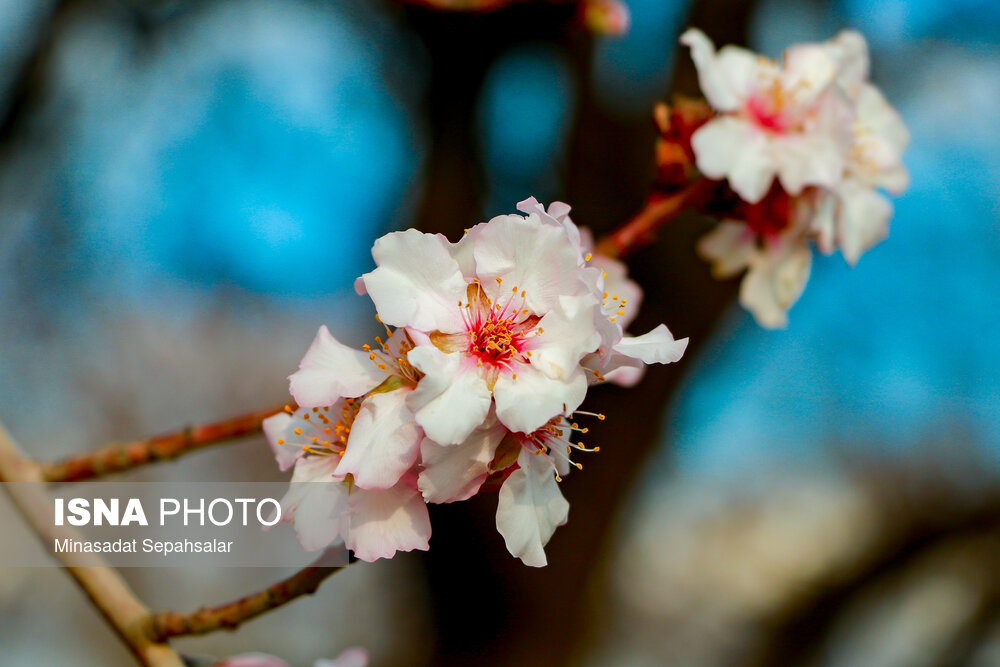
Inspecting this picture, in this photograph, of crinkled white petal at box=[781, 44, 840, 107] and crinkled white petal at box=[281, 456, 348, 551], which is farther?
crinkled white petal at box=[781, 44, 840, 107]

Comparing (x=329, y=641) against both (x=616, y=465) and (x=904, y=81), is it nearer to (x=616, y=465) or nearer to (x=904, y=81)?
(x=616, y=465)

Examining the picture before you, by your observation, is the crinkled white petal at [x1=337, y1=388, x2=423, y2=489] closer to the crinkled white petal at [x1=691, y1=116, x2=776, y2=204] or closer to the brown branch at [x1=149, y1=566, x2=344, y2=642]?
the brown branch at [x1=149, y1=566, x2=344, y2=642]

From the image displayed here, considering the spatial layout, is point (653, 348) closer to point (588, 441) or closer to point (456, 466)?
point (456, 466)

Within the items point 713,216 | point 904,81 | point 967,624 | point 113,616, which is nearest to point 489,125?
point 904,81

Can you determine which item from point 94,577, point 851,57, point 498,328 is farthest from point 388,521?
point 851,57

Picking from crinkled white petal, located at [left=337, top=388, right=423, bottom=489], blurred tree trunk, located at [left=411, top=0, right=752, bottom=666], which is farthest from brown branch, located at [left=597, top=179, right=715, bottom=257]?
blurred tree trunk, located at [left=411, top=0, right=752, bottom=666]

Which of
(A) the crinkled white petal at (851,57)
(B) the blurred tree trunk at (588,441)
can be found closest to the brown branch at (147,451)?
(A) the crinkled white petal at (851,57)

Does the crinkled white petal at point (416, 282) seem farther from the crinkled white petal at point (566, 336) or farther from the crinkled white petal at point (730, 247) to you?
the crinkled white petal at point (730, 247)
